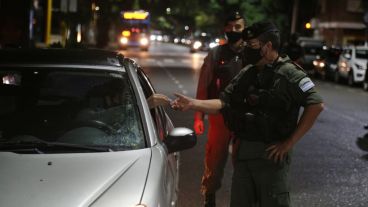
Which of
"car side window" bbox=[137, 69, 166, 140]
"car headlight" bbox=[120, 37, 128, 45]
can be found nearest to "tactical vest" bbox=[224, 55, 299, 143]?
"car side window" bbox=[137, 69, 166, 140]

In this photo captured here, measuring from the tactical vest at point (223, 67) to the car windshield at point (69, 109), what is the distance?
64.3 inches

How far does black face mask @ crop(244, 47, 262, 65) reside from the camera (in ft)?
14.7

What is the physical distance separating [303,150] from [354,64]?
17025mm

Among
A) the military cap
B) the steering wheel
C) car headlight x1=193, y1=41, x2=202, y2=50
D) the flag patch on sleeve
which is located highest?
the military cap

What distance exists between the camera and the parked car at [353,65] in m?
26.7

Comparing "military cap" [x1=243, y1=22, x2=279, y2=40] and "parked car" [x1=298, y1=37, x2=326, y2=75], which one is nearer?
"military cap" [x1=243, y1=22, x2=279, y2=40]

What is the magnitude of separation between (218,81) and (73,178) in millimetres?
2632

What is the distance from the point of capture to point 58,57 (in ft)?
15.7

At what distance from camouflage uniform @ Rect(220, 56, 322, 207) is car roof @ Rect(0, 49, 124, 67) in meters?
0.90

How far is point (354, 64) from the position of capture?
2698cm

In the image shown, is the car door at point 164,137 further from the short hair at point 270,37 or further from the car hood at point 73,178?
the short hair at point 270,37

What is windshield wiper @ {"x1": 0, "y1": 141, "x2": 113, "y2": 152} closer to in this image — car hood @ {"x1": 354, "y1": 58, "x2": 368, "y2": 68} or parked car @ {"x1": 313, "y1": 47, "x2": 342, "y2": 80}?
car hood @ {"x1": 354, "y1": 58, "x2": 368, "y2": 68}

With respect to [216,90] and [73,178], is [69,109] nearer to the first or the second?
[73,178]

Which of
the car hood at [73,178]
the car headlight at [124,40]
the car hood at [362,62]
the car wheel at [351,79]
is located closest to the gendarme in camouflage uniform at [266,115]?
the car hood at [73,178]
